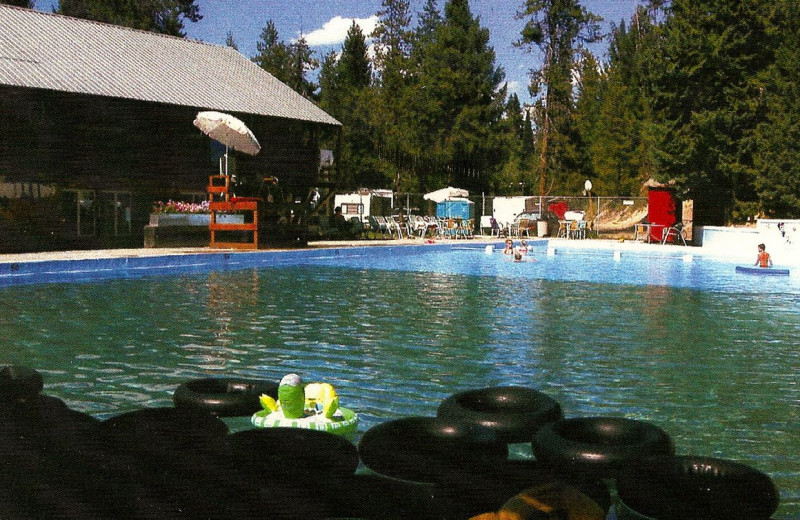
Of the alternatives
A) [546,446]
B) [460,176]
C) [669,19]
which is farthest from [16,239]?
[460,176]

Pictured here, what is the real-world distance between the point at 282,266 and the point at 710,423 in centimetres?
1448

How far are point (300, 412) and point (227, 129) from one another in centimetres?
1713

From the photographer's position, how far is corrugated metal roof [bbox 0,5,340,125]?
21.7 metres

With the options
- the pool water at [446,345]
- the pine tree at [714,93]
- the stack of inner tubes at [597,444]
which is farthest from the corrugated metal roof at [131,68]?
the stack of inner tubes at [597,444]

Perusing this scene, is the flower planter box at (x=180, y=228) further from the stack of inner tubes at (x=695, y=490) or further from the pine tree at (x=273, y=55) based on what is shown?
the pine tree at (x=273, y=55)

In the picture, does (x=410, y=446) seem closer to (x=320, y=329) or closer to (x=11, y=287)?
(x=320, y=329)

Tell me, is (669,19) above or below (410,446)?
above

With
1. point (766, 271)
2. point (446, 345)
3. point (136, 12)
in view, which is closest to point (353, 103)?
point (136, 12)

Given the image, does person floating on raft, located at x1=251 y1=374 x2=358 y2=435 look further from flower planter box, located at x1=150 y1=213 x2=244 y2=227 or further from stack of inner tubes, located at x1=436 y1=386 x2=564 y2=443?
flower planter box, located at x1=150 y1=213 x2=244 y2=227

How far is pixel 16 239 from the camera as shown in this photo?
19844 millimetres

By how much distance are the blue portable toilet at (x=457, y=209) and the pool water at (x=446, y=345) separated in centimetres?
2542

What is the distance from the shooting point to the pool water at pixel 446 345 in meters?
5.27

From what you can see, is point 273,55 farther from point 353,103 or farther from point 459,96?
point 459,96

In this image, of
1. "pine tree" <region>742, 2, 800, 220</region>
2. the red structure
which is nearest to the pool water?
"pine tree" <region>742, 2, 800, 220</region>
